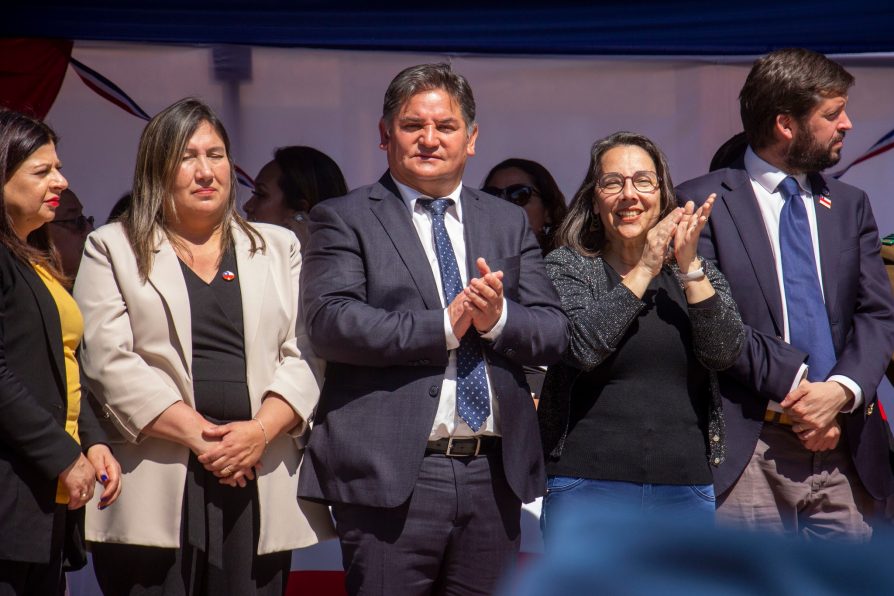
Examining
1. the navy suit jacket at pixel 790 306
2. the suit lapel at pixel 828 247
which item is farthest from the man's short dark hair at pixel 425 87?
the suit lapel at pixel 828 247

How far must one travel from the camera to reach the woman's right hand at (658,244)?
3.51m

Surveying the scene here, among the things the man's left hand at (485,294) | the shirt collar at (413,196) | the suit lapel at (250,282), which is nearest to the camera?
the man's left hand at (485,294)

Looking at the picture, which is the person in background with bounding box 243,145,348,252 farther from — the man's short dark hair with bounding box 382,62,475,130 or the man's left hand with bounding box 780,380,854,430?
the man's left hand with bounding box 780,380,854,430

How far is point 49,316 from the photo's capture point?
316cm

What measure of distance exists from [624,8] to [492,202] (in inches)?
54.1

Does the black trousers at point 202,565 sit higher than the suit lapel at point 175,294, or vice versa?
the suit lapel at point 175,294

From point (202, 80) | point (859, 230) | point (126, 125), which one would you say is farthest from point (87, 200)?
point (859, 230)

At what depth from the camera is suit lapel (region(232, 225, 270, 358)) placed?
133 inches

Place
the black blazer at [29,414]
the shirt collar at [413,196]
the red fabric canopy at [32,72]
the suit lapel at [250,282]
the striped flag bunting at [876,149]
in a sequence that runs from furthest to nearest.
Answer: the striped flag bunting at [876,149] → the red fabric canopy at [32,72] → the shirt collar at [413,196] → the suit lapel at [250,282] → the black blazer at [29,414]

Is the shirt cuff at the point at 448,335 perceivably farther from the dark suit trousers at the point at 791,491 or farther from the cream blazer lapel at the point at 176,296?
the dark suit trousers at the point at 791,491

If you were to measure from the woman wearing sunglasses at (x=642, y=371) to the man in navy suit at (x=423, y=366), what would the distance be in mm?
150

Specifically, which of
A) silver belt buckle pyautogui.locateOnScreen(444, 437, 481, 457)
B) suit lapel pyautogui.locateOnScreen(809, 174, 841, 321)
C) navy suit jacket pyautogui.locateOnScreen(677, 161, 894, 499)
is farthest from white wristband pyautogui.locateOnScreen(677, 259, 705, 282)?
silver belt buckle pyautogui.locateOnScreen(444, 437, 481, 457)

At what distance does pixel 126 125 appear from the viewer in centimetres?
500

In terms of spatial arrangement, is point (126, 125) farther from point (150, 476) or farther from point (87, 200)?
point (150, 476)
